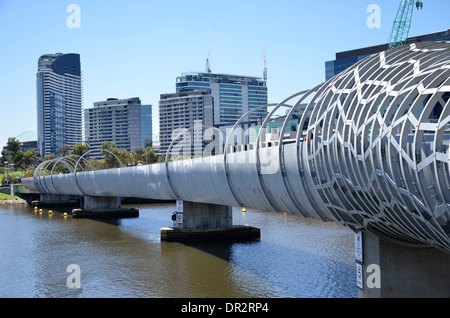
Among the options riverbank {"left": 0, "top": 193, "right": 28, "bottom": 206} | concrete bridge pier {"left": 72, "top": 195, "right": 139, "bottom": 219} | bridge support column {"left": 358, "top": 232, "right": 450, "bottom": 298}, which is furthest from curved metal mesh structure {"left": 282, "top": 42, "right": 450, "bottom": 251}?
riverbank {"left": 0, "top": 193, "right": 28, "bottom": 206}

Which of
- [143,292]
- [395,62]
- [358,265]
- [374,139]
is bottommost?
[143,292]

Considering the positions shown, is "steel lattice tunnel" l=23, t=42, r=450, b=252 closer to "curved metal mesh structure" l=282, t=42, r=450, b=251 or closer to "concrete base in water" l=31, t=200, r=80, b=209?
"curved metal mesh structure" l=282, t=42, r=450, b=251

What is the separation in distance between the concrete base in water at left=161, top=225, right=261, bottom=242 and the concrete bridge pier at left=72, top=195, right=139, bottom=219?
3118cm

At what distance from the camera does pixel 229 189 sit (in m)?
34.7

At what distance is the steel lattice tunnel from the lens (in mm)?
15320

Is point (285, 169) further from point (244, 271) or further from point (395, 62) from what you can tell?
point (244, 271)

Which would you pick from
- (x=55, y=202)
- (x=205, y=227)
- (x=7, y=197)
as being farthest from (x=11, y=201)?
A: (x=205, y=227)

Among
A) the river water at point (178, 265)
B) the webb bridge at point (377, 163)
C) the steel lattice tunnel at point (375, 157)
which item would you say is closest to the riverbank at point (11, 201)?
the river water at point (178, 265)

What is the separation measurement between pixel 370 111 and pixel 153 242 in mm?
34396

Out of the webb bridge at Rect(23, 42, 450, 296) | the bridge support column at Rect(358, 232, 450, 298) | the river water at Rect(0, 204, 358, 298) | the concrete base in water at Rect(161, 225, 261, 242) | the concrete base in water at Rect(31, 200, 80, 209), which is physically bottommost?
the concrete base in water at Rect(31, 200, 80, 209)

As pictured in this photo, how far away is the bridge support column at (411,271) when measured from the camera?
73.8ft

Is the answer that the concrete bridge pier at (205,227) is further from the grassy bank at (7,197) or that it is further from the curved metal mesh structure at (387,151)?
the grassy bank at (7,197)

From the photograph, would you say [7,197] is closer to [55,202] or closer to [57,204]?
[55,202]
